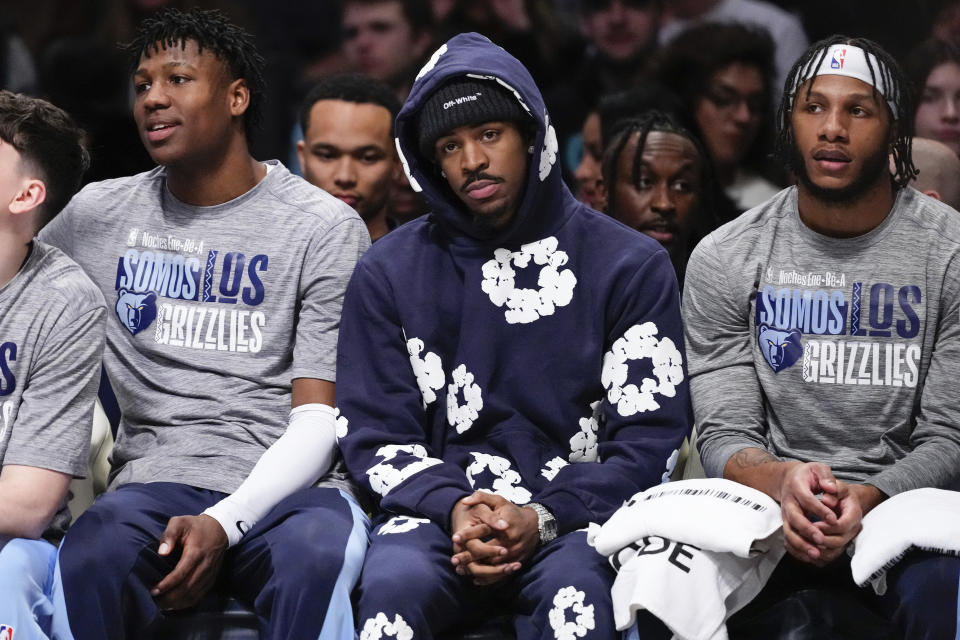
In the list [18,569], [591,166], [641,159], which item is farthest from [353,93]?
[18,569]

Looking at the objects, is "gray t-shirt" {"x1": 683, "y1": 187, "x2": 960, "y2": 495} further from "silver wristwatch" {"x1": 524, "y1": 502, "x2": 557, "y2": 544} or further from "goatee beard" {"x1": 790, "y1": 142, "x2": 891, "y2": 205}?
"silver wristwatch" {"x1": 524, "y1": 502, "x2": 557, "y2": 544}

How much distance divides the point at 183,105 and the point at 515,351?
2.97 feet

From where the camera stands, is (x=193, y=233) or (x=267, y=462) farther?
(x=193, y=233)

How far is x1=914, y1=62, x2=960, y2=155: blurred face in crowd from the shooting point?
11.8 feet

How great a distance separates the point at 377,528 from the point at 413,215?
5.34ft

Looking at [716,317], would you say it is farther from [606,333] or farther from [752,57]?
[752,57]

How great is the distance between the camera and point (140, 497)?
8.09 feet

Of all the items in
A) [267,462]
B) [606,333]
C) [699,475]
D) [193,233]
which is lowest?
[699,475]

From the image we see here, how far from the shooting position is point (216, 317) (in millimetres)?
2709

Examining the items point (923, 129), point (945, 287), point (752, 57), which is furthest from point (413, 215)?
point (945, 287)

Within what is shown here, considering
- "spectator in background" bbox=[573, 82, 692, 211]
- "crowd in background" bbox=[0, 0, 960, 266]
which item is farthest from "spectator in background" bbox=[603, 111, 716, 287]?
"crowd in background" bbox=[0, 0, 960, 266]

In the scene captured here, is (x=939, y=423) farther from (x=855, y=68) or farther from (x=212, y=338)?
(x=212, y=338)

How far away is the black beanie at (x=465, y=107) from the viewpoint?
8.36 feet

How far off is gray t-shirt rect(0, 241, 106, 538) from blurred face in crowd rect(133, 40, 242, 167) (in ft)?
1.33
